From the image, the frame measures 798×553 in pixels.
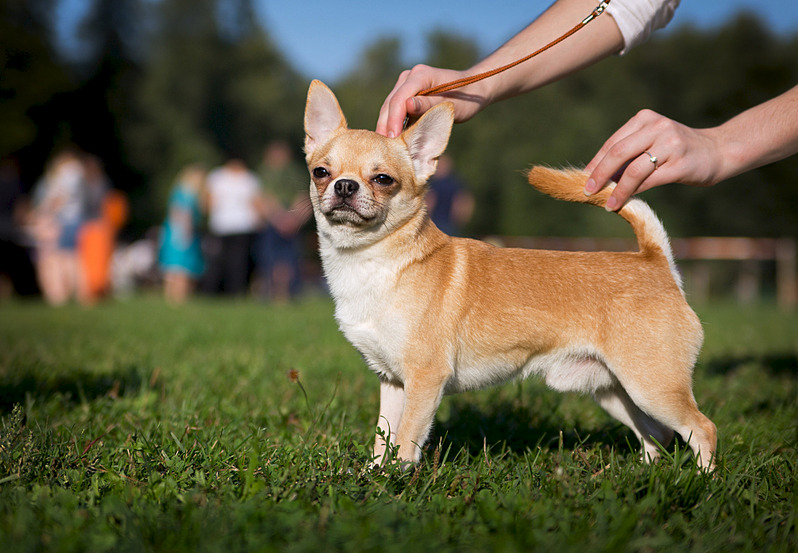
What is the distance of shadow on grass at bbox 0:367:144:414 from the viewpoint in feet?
11.2

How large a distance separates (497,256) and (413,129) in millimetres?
704

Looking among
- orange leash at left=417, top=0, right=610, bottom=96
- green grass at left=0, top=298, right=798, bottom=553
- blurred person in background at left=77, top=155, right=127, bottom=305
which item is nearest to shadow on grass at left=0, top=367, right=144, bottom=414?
green grass at left=0, top=298, right=798, bottom=553

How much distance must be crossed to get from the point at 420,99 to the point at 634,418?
1841 mm

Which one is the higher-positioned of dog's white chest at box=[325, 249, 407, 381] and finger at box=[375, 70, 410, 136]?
finger at box=[375, 70, 410, 136]

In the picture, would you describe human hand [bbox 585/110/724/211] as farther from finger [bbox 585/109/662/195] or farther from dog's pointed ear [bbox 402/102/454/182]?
dog's pointed ear [bbox 402/102/454/182]

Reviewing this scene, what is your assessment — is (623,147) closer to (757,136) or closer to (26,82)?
(757,136)

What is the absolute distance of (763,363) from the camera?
5.66 metres

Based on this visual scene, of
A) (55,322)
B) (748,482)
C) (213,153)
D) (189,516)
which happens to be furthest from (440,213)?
(213,153)

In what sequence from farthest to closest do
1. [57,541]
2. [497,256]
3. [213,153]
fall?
1. [213,153]
2. [497,256]
3. [57,541]

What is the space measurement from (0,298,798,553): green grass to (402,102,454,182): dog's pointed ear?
1.24 m

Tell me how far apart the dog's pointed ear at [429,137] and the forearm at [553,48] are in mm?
361

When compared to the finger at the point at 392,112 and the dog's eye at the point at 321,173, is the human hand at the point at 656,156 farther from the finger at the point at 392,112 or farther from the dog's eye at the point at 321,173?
the dog's eye at the point at 321,173

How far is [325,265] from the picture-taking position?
2865 mm

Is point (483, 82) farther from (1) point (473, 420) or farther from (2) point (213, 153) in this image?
(2) point (213, 153)
